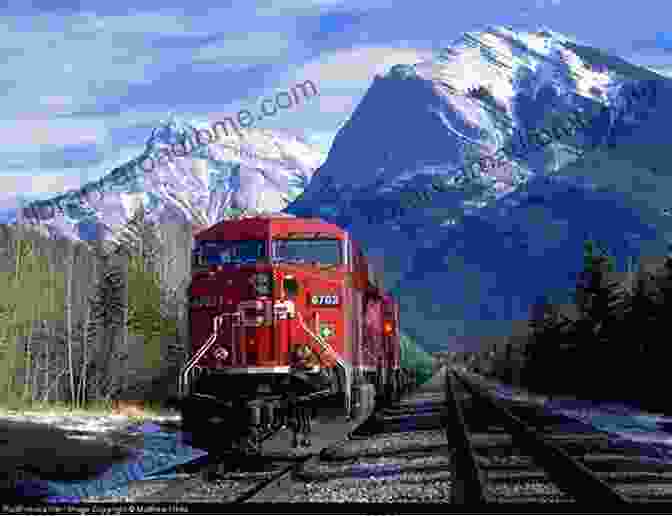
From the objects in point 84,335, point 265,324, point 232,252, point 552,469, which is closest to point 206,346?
point 265,324

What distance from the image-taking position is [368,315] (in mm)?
30062

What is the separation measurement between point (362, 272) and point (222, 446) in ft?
27.7

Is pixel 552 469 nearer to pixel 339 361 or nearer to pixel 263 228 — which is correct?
pixel 339 361

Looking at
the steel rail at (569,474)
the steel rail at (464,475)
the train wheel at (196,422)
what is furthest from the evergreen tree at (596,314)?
the train wheel at (196,422)

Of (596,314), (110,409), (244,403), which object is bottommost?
(110,409)

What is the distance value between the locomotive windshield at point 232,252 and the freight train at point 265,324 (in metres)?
0.02

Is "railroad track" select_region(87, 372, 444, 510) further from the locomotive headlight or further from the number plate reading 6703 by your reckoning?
the locomotive headlight

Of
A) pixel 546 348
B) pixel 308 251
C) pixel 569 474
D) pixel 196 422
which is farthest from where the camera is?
pixel 546 348

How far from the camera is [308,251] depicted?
74.2 feet

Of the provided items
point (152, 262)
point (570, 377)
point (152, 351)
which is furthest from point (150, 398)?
point (152, 262)

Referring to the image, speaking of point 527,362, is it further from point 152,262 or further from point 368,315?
point 368,315

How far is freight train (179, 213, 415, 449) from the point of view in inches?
842

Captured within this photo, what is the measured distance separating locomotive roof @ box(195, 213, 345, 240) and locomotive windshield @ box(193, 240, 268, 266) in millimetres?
123

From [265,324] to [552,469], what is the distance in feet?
20.2
